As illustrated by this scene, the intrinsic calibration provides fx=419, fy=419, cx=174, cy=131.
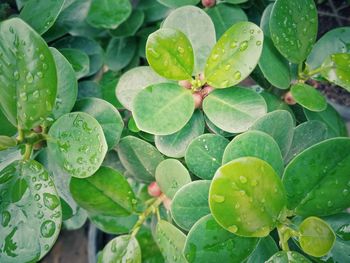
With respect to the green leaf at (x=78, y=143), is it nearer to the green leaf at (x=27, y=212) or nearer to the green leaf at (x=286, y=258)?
the green leaf at (x=27, y=212)

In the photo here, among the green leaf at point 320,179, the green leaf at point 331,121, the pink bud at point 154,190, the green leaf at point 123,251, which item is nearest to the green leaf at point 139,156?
the pink bud at point 154,190

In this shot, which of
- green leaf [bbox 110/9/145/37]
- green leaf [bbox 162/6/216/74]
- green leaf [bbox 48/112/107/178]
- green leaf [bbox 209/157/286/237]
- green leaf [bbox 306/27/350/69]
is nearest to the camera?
green leaf [bbox 209/157/286/237]

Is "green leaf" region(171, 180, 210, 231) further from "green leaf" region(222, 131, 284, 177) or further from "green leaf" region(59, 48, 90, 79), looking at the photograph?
"green leaf" region(59, 48, 90, 79)

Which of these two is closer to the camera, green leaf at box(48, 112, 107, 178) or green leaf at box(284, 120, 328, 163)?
green leaf at box(48, 112, 107, 178)

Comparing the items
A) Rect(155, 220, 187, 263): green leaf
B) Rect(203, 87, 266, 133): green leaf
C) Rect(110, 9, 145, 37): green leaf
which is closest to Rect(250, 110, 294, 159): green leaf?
Rect(203, 87, 266, 133): green leaf

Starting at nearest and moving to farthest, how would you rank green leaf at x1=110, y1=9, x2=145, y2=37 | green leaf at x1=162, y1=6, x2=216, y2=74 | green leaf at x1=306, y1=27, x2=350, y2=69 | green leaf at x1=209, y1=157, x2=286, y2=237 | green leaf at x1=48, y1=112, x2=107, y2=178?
green leaf at x1=209, y1=157, x2=286, y2=237, green leaf at x1=48, y1=112, x2=107, y2=178, green leaf at x1=162, y1=6, x2=216, y2=74, green leaf at x1=306, y1=27, x2=350, y2=69, green leaf at x1=110, y1=9, x2=145, y2=37
